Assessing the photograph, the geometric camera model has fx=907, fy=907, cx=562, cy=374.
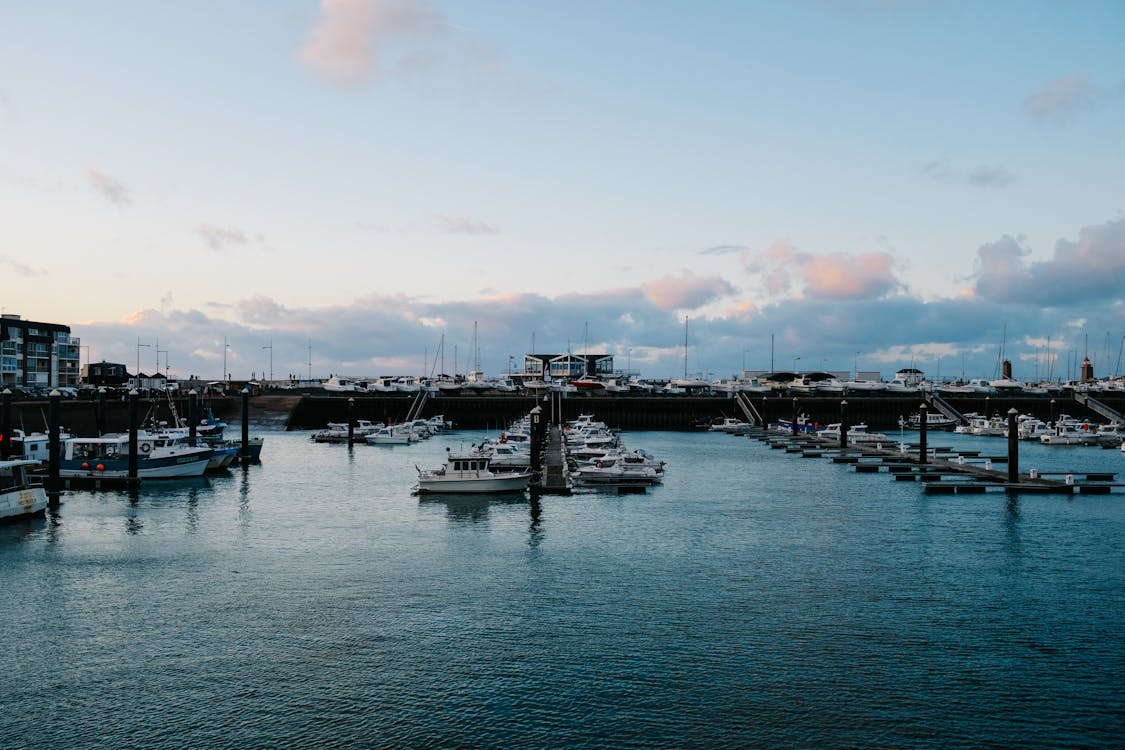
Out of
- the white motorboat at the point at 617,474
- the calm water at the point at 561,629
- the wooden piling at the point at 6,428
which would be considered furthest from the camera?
the white motorboat at the point at 617,474

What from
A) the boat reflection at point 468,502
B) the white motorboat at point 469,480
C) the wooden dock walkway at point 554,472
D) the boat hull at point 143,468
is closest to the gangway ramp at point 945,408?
the wooden dock walkway at point 554,472

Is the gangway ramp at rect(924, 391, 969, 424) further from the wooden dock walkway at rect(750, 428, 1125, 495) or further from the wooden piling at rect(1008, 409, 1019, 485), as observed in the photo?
the wooden piling at rect(1008, 409, 1019, 485)

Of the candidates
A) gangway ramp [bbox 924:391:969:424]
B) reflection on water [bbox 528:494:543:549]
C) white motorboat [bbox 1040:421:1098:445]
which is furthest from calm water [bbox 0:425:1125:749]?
gangway ramp [bbox 924:391:969:424]

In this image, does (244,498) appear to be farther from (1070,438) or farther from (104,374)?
(104,374)

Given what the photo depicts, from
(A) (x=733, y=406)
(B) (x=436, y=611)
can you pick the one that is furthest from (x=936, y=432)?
(B) (x=436, y=611)

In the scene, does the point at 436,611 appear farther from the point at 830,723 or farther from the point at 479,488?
the point at 479,488

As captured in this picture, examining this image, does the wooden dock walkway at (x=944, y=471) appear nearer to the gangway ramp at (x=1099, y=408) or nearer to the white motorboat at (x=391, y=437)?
the white motorboat at (x=391, y=437)

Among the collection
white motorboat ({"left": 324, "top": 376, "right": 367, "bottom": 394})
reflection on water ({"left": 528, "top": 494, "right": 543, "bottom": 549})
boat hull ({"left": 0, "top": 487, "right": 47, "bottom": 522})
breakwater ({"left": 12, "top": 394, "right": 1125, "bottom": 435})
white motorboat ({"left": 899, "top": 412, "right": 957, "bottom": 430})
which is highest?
white motorboat ({"left": 324, "top": 376, "right": 367, "bottom": 394})
